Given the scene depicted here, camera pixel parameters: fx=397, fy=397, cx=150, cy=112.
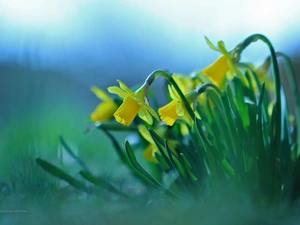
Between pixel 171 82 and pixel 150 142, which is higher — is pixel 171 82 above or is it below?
above

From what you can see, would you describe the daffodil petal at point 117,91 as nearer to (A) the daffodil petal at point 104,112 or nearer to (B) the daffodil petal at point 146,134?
(B) the daffodil petal at point 146,134

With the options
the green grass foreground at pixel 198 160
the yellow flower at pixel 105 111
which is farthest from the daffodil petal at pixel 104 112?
the green grass foreground at pixel 198 160

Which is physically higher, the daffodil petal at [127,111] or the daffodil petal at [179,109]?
the daffodil petal at [127,111]

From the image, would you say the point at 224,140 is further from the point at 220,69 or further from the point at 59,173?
the point at 59,173

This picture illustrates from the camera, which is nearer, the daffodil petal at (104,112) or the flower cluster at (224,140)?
the flower cluster at (224,140)

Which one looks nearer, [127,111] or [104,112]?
[127,111]

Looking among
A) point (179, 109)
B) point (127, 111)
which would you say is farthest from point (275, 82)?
point (127, 111)

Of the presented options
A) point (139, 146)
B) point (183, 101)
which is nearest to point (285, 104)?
point (183, 101)
